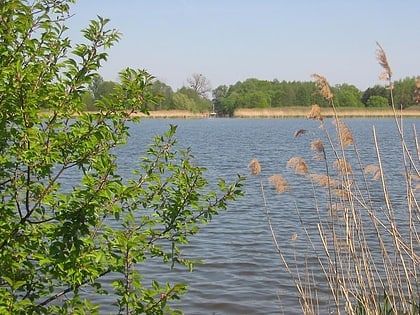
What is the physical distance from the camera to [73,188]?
3475 millimetres

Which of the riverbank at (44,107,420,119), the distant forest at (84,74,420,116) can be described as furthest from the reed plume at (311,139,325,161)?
the distant forest at (84,74,420,116)

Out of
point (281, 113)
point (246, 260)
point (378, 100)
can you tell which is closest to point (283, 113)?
point (281, 113)

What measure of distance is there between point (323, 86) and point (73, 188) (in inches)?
80.2

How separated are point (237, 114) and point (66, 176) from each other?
216 feet

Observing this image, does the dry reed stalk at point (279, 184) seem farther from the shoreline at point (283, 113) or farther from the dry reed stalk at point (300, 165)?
the shoreline at point (283, 113)

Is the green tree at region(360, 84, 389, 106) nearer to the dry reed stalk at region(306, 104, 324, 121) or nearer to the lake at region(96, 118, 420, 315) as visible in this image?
the lake at region(96, 118, 420, 315)

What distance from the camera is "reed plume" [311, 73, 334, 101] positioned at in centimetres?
453

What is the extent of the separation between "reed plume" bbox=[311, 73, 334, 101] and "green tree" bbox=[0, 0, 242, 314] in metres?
1.17

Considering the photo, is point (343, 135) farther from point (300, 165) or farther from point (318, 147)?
point (300, 165)

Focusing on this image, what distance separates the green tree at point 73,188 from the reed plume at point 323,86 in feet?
3.84

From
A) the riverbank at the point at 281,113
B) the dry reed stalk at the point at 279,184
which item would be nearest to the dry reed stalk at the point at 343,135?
the dry reed stalk at the point at 279,184

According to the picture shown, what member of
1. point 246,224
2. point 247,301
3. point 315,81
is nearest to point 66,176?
point 246,224

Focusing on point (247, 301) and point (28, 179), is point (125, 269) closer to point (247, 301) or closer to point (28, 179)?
point (28, 179)

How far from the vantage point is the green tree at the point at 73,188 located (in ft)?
10.2
